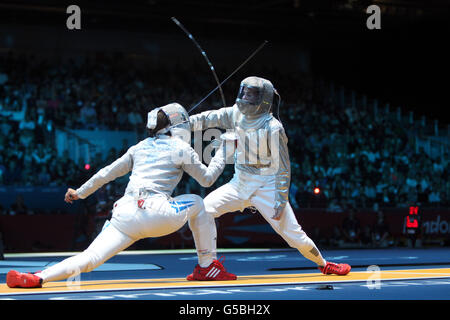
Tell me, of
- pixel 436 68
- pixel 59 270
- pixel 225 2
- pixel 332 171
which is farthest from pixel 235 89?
pixel 59 270

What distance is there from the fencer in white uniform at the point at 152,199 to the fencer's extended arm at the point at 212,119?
375mm

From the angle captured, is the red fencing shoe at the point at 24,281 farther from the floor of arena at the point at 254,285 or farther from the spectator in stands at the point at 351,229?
the spectator in stands at the point at 351,229

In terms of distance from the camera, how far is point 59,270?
20.8 feet

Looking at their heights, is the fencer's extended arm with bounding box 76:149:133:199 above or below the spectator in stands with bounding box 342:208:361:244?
above

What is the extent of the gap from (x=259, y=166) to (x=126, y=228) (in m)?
1.75

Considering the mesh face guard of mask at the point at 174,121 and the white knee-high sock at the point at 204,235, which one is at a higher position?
the mesh face guard of mask at the point at 174,121

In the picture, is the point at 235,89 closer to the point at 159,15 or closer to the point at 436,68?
the point at 159,15

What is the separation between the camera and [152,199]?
6730 mm

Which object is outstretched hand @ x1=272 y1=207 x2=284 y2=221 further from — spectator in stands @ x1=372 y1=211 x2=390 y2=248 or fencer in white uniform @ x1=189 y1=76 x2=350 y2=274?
spectator in stands @ x1=372 y1=211 x2=390 y2=248

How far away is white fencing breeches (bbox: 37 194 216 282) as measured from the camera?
6418 mm

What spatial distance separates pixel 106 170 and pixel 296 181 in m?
12.1

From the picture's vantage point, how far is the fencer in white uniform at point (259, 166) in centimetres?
760

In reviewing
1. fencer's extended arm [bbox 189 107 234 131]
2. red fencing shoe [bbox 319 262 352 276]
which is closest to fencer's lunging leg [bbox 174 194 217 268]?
fencer's extended arm [bbox 189 107 234 131]

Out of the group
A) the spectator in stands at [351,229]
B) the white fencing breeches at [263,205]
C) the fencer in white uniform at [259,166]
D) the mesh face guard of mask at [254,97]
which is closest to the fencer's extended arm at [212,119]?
the fencer in white uniform at [259,166]
